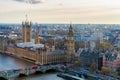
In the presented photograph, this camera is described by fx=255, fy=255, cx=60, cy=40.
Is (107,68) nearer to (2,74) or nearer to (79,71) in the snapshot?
(79,71)

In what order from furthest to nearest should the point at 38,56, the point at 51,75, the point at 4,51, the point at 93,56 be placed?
the point at 4,51 → the point at 38,56 → the point at 93,56 → the point at 51,75

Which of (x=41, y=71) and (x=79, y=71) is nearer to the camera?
(x=79, y=71)

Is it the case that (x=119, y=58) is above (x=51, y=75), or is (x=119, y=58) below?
above

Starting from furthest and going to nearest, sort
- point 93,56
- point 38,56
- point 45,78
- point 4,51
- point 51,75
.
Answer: point 4,51, point 38,56, point 93,56, point 51,75, point 45,78

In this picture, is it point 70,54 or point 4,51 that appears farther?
point 4,51

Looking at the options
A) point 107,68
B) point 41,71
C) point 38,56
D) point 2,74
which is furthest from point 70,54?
point 2,74

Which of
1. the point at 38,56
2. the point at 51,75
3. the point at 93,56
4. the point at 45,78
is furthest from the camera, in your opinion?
the point at 38,56

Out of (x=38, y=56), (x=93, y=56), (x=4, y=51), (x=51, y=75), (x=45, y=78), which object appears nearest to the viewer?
(x=45, y=78)

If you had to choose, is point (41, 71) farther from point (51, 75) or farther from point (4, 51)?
point (4, 51)

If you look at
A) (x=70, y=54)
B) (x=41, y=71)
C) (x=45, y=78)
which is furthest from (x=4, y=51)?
(x=45, y=78)
